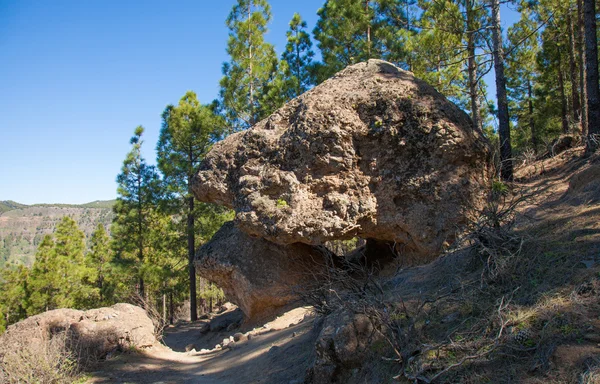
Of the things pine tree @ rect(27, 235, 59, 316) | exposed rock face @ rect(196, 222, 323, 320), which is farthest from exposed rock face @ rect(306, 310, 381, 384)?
pine tree @ rect(27, 235, 59, 316)

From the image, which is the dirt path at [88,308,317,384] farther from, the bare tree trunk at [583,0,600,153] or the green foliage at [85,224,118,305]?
the green foliage at [85,224,118,305]

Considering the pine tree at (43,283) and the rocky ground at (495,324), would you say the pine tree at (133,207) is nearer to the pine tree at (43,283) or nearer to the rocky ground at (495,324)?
the pine tree at (43,283)

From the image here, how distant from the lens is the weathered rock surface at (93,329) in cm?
873

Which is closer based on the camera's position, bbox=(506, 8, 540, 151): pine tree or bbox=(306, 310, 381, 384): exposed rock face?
bbox=(306, 310, 381, 384): exposed rock face

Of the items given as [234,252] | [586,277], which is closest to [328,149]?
[234,252]

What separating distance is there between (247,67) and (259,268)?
1072 centimetres

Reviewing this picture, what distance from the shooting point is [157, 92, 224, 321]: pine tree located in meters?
18.7

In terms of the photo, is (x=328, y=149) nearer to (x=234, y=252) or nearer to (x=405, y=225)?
(x=405, y=225)

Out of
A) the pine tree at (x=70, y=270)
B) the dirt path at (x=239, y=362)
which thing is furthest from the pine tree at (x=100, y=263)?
the dirt path at (x=239, y=362)

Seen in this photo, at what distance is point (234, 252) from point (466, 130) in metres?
6.74

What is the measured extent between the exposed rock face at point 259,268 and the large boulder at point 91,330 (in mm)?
2391

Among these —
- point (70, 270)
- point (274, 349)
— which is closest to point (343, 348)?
point (274, 349)

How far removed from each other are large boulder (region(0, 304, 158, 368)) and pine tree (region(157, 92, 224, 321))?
854 cm

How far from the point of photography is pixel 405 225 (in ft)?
30.4
